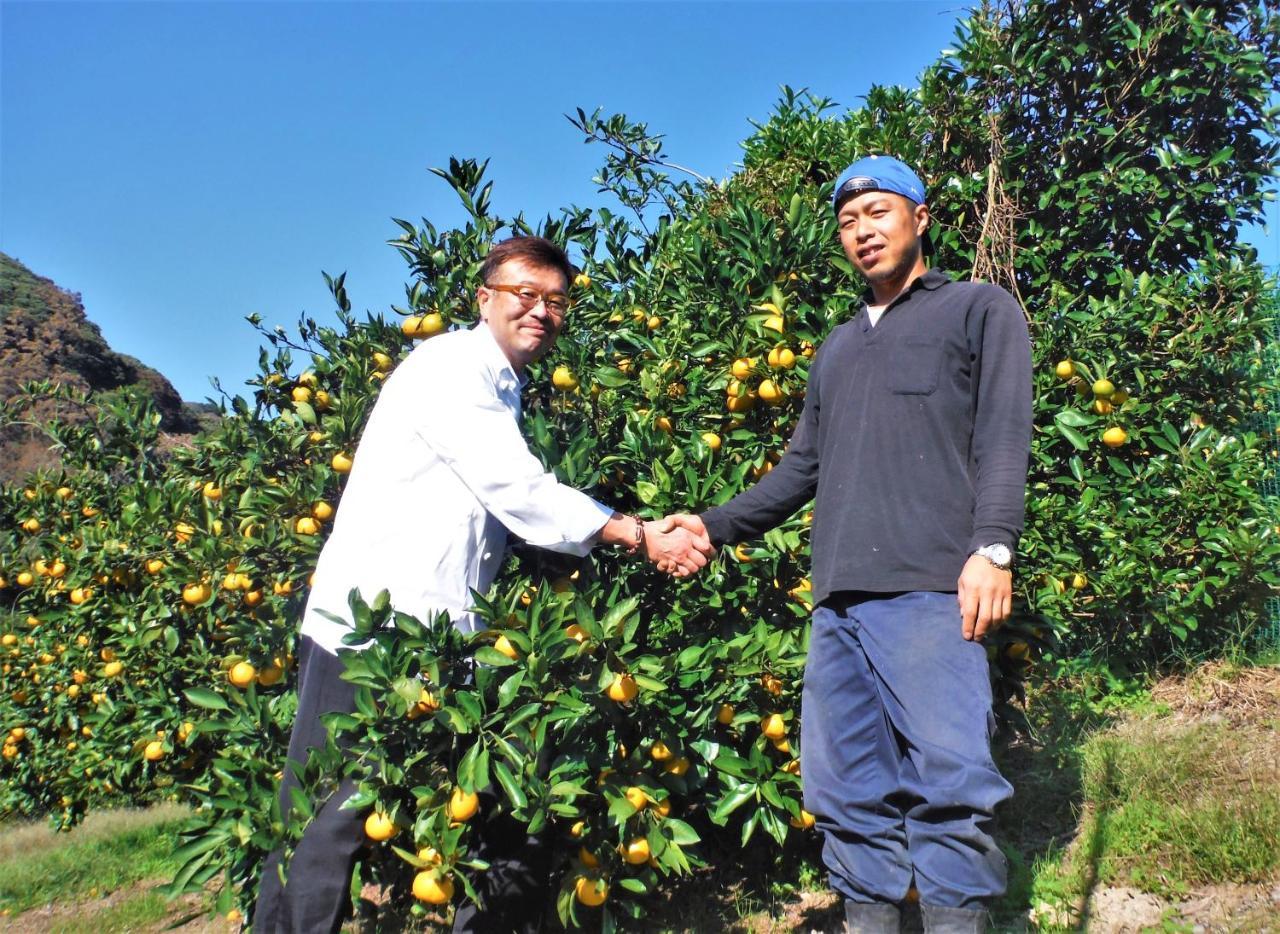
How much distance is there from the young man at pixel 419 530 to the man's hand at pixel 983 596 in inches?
34.9

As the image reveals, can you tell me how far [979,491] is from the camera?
6.78ft

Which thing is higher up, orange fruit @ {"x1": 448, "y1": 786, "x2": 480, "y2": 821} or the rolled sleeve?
the rolled sleeve

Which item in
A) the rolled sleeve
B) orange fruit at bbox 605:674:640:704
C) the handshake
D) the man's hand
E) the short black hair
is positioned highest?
the short black hair

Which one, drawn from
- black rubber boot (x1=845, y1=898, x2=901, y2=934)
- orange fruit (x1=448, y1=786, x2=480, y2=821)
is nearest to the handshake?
orange fruit (x1=448, y1=786, x2=480, y2=821)

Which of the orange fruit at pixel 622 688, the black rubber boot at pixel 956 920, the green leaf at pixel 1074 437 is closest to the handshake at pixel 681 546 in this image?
the orange fruit at pixel 622 688

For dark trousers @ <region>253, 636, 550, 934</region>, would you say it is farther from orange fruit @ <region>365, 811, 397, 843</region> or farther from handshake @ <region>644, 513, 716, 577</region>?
handshake @ <region>644, 513, 716, 577</region>

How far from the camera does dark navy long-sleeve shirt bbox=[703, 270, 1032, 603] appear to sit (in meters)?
2.07

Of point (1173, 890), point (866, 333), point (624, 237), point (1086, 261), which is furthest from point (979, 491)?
point (1086, 261)

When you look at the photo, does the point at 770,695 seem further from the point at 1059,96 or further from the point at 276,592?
the point at 1059,96

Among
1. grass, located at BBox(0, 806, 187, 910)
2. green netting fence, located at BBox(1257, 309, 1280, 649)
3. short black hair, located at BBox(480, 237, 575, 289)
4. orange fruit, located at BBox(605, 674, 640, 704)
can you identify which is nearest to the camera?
orange fruit, located at BBox(605, 674, 640, 704)

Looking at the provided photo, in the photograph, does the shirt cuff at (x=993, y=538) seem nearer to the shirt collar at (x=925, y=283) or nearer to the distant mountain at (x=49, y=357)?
the shirt collar at (x=925, y=283)

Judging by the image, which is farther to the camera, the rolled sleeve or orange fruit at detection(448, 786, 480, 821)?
the rolled sleeve

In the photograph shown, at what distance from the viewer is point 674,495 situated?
2.78m

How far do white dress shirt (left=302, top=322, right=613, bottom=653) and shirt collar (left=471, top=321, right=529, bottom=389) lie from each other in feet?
0.28
